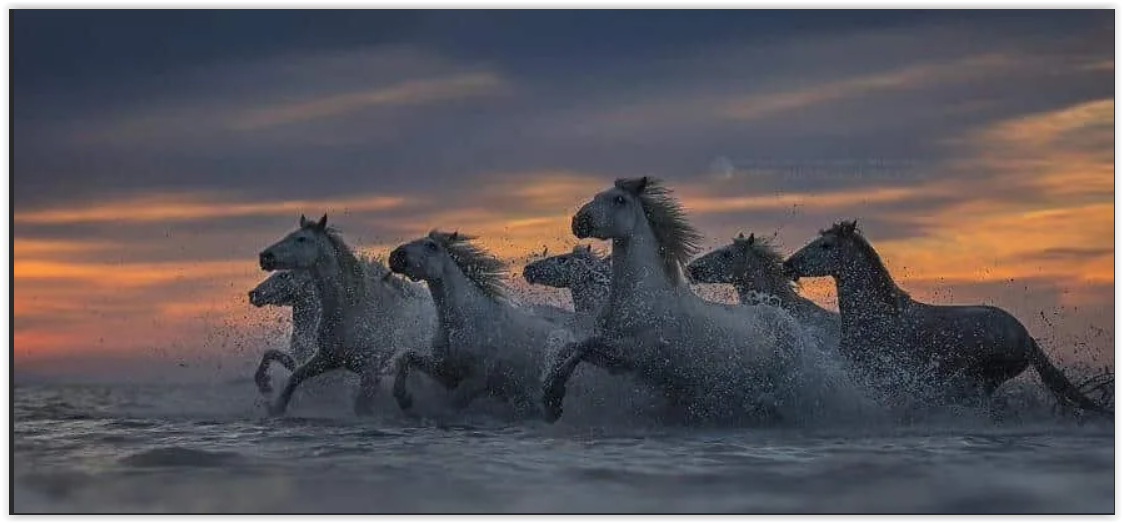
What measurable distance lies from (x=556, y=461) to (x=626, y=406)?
203 centimetres

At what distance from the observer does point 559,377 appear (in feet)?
34.6

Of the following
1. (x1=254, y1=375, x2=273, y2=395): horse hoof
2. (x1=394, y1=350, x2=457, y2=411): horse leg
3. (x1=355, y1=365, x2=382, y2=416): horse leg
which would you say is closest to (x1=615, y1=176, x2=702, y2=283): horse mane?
(x1=394, y1=350, x2=457, y2=411): horse leg

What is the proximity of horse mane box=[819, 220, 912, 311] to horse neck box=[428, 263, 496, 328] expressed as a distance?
265cm

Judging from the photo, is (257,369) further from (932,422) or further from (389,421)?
(932,422)

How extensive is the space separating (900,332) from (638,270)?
193 cm

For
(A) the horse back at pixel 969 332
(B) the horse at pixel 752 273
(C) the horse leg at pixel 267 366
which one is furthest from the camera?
(C) the horse leg at pixel 267 366

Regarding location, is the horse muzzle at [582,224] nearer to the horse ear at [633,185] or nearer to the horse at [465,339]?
the horse ear at [633,185]

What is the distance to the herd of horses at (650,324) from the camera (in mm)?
10703

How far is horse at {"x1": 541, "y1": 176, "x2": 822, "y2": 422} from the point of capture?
10.6 m

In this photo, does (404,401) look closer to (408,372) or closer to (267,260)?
(408,372)

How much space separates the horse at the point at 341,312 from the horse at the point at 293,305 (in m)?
1.24

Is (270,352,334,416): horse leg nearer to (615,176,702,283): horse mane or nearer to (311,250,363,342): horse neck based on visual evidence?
(311,250,363,342): horse neck

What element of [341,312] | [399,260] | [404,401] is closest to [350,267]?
[341,312]

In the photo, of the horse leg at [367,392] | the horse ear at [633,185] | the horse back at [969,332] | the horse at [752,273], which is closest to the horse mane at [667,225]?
the horse ear at [633,185]
